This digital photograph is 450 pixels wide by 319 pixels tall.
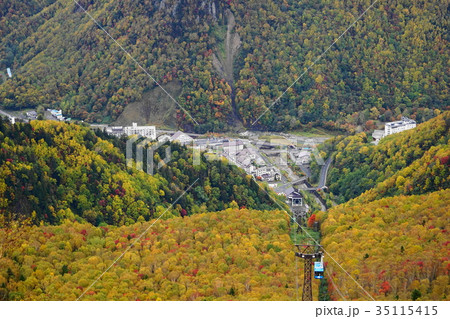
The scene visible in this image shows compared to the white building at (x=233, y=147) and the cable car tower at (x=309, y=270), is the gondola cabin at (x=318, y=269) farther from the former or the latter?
the white building at (x=233, y=147)

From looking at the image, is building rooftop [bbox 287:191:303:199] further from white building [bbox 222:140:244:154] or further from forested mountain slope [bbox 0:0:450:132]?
forested mountain slope [bbox 0:0:450:132]

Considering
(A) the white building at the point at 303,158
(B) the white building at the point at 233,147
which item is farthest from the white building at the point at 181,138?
(A) the white building at the point at 303,158

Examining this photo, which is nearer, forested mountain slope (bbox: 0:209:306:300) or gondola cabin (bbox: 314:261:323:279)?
gondola cabin (bbox: 314:261:323:279)

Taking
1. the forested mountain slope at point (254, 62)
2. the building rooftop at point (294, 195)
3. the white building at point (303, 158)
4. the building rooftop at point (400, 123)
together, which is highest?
the forested mountain slope at point (254, 62)

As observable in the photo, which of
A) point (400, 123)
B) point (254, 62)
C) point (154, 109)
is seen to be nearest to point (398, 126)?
point (400, 123)

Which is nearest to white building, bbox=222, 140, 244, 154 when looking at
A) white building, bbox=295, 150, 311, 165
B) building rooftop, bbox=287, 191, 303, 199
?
white building, bbox=295, 150, 311, 165

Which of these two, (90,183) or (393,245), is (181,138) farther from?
(393,245)
